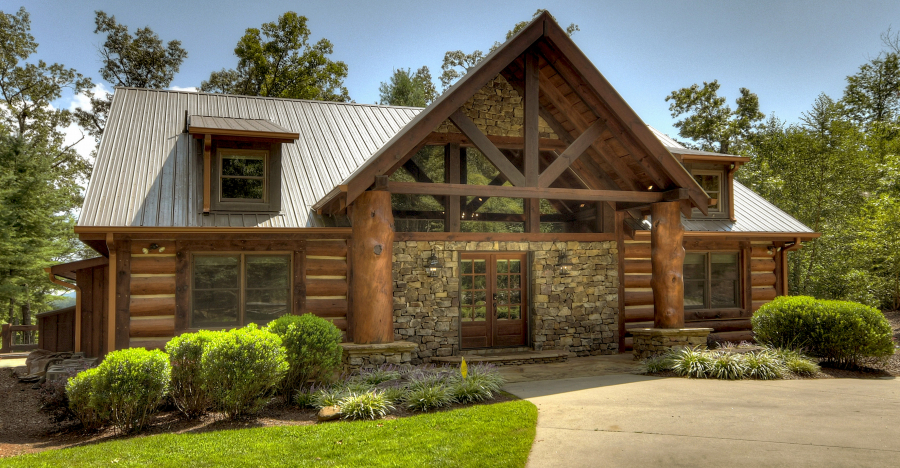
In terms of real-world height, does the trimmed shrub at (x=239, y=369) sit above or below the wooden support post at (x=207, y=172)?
below

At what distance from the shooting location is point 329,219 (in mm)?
10297

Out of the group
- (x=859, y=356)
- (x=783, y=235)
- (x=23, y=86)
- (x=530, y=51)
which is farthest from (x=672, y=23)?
(x=23, y=86)

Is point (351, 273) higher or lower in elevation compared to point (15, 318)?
higher

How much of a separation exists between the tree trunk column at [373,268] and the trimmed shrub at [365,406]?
5.79 feet

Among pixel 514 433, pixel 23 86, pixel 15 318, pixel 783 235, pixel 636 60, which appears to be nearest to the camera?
pixel 514 433

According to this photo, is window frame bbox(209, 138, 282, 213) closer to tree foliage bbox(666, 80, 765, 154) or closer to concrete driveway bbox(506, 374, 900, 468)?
concrete driveway bbox(506, 374, 900, 468)

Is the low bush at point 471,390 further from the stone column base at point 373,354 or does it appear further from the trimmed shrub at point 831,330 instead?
the trimmed shrub at point 831,330

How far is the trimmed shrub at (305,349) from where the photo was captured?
756cm

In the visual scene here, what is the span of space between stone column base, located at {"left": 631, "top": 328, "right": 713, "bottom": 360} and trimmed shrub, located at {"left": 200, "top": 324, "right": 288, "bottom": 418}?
6762 mm

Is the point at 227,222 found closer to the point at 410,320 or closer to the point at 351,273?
the point at 351,273

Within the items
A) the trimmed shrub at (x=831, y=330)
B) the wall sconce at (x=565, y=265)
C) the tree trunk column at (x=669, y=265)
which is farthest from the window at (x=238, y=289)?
the trimmed shrub at (x=831, y=330)

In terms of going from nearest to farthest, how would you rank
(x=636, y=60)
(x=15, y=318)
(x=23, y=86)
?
(x=636, y=60), (x=23, y=86), (x=15, y=318)

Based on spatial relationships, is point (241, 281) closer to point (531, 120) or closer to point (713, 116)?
point (531, 120)

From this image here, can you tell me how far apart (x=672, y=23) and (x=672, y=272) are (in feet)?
32.5
